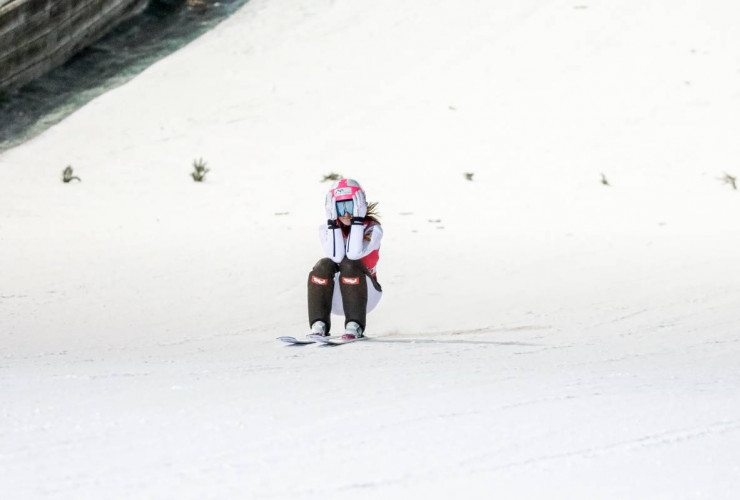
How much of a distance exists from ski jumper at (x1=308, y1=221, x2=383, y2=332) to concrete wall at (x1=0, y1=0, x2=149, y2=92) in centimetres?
712

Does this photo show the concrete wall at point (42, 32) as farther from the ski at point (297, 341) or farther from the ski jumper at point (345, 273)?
the ski at point (297, 341)

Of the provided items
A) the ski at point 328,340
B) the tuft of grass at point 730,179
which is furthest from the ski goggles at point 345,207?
the tuft of grass at point 730,179

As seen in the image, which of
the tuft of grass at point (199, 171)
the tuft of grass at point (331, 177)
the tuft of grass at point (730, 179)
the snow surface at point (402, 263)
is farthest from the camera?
the tuft of grass at point (199, 171)

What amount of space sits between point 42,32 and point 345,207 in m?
7.72

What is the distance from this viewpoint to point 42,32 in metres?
12.4

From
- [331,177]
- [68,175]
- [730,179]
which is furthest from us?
[68,175]

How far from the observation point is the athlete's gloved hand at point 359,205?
227 inches

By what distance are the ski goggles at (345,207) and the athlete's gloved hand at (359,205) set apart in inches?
0.6

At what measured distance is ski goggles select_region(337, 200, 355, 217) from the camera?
19.0 ft

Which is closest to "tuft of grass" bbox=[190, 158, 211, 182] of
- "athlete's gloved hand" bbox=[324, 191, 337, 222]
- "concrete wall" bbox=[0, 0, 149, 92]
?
"concrete wall" bbox=[0, 0, 149, 92]

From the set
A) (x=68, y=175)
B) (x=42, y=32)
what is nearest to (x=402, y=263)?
(x=68, y=175)

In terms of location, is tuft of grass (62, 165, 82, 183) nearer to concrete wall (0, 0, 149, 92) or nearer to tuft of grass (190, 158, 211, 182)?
tuft of grass (190, 158, 211, 182)

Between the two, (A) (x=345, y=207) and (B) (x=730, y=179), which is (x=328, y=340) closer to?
(A) (x=345, y=207)

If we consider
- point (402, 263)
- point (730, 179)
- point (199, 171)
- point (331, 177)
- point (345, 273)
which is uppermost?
point (199, 171)
